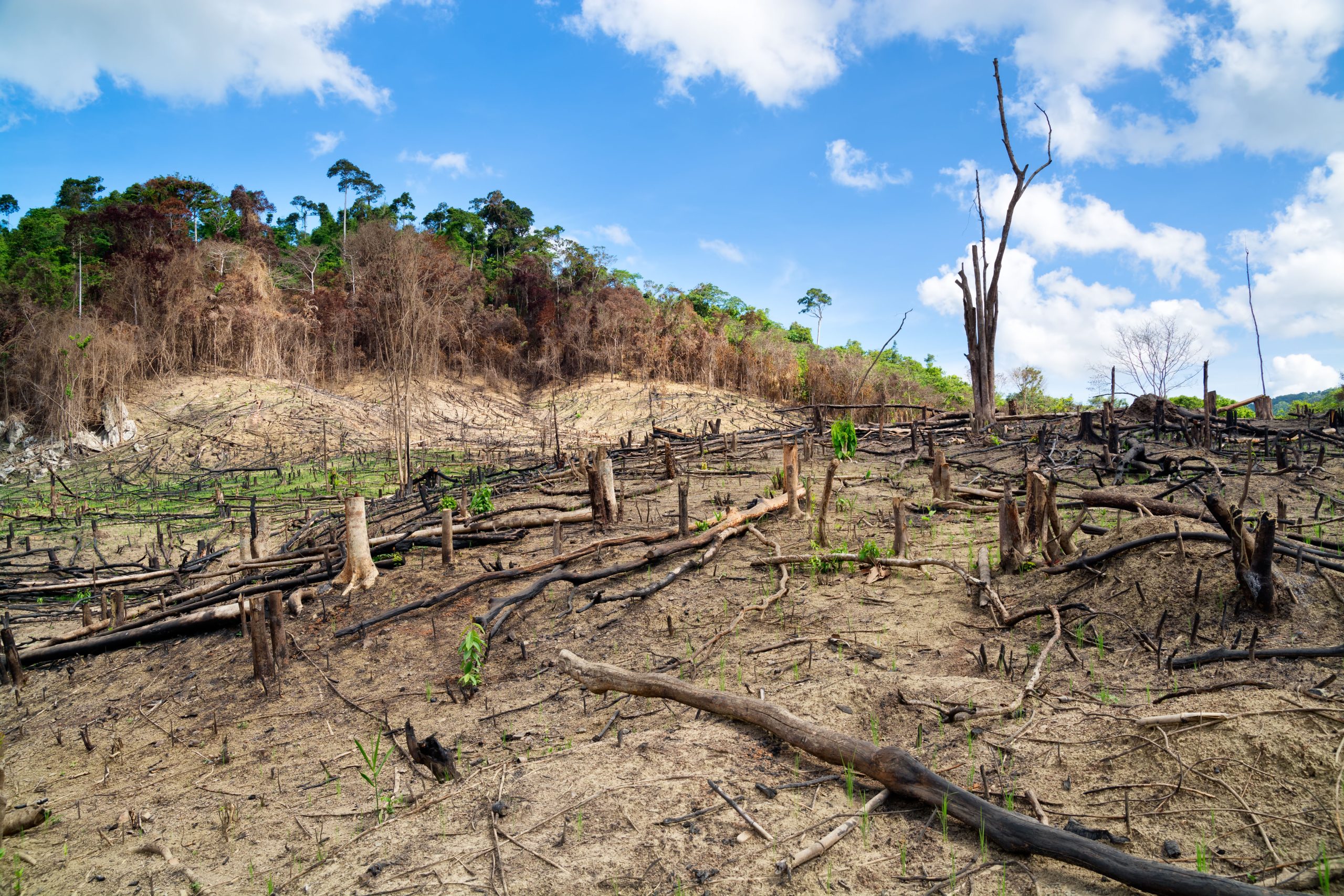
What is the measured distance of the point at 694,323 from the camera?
30.9m

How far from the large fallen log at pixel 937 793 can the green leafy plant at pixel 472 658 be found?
139 cm

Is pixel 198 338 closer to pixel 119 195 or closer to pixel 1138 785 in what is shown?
pixel 119 195

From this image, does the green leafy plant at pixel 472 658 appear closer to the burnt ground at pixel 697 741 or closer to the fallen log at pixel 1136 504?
the burnt ground at pixel 697 741

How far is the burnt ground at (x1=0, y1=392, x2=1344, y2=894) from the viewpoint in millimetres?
2693

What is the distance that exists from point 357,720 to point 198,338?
1081 inches

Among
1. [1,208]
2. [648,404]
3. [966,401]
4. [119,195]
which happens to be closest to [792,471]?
[648,404]

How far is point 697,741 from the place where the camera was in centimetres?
363

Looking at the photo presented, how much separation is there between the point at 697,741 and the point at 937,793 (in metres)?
1.27

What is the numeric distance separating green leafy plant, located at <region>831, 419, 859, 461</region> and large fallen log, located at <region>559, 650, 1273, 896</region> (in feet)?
18.3

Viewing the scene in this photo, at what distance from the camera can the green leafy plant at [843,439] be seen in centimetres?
916

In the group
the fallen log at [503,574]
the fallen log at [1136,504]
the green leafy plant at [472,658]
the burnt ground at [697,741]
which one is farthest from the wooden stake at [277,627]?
the fallen log at [1136,504]

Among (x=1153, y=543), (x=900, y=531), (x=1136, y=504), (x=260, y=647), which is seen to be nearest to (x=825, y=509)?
(x=900, y=531)

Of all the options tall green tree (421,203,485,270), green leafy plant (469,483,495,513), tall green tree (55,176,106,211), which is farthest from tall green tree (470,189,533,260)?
green leafy plant (469,483,495,513)

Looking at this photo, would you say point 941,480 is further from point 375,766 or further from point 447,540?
point 375,766
